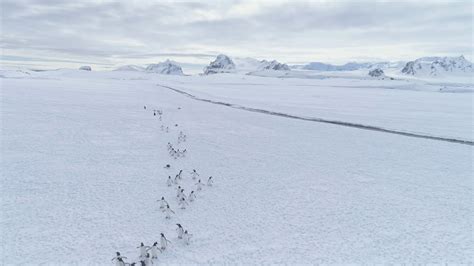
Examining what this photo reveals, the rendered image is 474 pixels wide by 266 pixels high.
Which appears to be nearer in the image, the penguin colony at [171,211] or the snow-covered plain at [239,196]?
the penguin colony at [171,211]

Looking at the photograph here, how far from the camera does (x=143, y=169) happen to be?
15211mm

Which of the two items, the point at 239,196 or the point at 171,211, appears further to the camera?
the point at 239,196

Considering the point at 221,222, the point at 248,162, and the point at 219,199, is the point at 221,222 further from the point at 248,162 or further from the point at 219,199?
the point at 248,162

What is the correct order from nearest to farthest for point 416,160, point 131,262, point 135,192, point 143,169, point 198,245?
point 131,262 < point 198,245 < point 135,192 < point 143,169 < point 416,160

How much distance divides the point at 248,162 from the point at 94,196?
6593 mm

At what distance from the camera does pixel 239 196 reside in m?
12.8

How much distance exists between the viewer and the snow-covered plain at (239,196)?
9555mm

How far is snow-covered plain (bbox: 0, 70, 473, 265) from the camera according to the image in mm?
9555

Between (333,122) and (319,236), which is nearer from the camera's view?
(319,236)

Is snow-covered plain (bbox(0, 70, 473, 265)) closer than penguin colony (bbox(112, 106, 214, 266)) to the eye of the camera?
No

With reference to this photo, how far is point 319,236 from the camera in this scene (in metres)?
10.3

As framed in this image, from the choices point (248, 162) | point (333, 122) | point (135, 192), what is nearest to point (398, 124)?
point (333, 122)

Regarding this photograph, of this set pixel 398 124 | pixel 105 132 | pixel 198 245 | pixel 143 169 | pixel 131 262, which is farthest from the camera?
pixel 398 124

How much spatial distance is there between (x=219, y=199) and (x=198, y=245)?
9.80 ft
